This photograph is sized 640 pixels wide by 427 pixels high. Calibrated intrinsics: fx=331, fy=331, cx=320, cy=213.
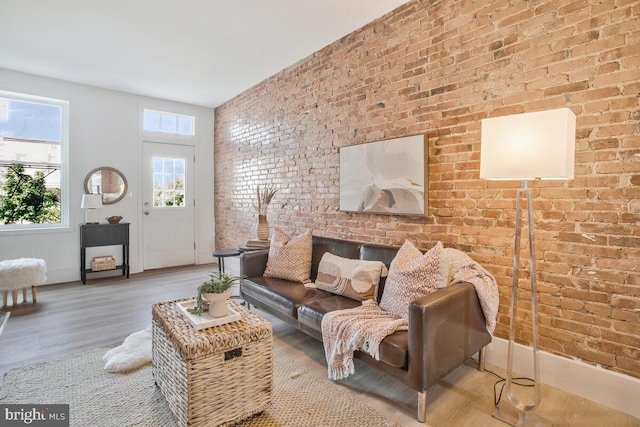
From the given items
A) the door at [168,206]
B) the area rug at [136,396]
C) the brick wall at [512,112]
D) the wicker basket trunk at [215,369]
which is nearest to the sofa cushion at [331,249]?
the brick wall at [512,112]

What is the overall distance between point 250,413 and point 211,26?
3328mm

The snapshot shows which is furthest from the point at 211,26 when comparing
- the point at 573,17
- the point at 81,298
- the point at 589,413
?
the point at 589,413

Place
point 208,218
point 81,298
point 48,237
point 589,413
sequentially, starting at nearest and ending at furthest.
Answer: point 589,413 < point 81,298 < point 48,237 < point 208,218

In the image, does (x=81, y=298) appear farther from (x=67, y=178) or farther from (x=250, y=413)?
(x=250, y=413)

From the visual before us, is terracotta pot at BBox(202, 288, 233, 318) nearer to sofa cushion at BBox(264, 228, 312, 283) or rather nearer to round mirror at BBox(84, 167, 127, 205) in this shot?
sofa cushion at BBox(264, 228, 312, 283)

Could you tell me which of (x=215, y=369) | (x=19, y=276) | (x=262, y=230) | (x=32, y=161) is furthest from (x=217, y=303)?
(x=32, y=161)

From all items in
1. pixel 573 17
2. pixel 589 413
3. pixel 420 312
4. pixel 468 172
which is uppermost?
pixel 573 17

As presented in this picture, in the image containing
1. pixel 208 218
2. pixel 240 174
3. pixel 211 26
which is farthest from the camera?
pixel 208 218

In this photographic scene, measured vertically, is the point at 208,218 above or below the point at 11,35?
below

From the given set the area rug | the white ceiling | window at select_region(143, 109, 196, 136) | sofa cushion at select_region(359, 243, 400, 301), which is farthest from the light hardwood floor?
the white ceiling

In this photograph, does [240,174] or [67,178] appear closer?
[67,178]

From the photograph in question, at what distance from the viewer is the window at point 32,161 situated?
4.45m

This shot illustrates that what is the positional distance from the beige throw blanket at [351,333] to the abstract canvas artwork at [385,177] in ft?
3.35

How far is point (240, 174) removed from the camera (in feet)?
17.7
